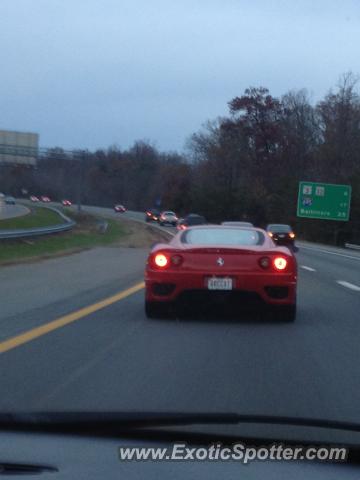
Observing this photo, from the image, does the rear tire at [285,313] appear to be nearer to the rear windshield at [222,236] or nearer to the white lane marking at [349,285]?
the rear windshield at [222,236]

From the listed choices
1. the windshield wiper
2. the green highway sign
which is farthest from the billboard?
the windshield wiper

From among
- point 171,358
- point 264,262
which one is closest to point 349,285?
point 264,262

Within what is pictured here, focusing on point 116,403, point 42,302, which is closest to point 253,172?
point 42,302

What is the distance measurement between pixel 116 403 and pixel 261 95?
285ft

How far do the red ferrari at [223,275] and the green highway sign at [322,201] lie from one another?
4727cm

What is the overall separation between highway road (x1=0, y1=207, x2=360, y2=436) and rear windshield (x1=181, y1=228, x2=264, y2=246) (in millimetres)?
1145

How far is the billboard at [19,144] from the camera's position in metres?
54.9

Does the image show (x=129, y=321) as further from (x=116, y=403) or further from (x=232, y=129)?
(x=232, y=129)

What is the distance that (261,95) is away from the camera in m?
91.8

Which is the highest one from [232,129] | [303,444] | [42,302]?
[232,129]

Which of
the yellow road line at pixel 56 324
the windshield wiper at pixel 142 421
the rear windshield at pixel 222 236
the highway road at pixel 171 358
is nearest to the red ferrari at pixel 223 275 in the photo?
the rear windshield at pixel 222 236

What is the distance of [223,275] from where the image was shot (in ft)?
37.3

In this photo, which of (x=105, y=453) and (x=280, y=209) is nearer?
(x=105, y=453)

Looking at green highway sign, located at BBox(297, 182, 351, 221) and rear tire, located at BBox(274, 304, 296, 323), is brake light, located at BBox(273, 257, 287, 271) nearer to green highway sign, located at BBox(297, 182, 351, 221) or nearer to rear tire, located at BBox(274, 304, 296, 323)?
rear tire, located at BBox(274, 304, 296, 323)
